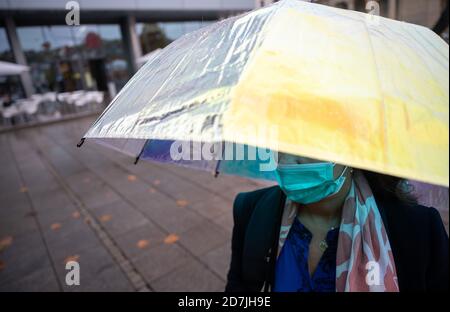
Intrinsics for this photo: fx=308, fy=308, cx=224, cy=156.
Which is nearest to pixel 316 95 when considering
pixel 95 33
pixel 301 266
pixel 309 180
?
pixel 309 180

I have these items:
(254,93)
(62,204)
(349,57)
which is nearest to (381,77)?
(349,57)

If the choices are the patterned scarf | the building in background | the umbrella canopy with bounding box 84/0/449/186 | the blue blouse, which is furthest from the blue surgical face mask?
the building in background

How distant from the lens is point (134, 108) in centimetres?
105

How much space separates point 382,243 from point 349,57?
33.8 inches

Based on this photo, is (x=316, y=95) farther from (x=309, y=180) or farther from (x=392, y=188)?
(x=392, y=188)

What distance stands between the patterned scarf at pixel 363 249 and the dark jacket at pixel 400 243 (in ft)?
0.24

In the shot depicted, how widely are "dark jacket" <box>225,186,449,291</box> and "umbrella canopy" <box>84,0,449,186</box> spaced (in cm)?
72

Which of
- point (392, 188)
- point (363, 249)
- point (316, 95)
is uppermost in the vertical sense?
point (316, 95)

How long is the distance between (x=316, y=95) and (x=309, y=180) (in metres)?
0.66

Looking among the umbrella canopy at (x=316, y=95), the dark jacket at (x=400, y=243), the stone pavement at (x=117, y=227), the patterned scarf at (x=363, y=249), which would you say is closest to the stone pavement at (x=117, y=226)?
the stone pavement at (x=117, y=227)

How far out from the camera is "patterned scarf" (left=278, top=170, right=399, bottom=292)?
1.29 m

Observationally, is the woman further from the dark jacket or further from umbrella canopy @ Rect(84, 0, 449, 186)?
umbrella canopy @ Rect(84, 0, 449, 186)

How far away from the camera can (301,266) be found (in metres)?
1.50

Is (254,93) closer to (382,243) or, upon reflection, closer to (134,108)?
(134,108)
